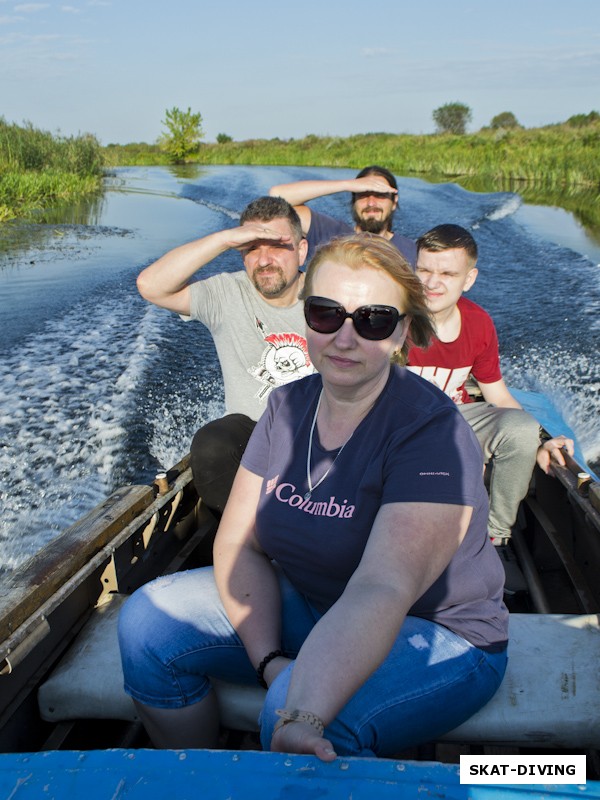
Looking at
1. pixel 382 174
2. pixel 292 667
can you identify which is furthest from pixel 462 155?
pixel 292 667

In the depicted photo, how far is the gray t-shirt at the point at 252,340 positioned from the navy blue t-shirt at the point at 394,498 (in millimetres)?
1291

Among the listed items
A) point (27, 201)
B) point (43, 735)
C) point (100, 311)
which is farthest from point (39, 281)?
point (43, 735)

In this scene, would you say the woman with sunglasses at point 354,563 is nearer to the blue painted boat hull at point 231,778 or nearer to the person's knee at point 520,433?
the blue painted boat hull at point 231,778

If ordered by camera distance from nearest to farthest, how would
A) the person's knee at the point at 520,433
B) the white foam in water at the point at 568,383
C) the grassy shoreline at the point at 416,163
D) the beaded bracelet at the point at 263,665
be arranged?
1. the beaded bracelet at the point at 263,665
2. the person's knee at the point at 520,433
3. the white foam in water at the point at 568,383
4. the grassy shoreline at the point at 416,163

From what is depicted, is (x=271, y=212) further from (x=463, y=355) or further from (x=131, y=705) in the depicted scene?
(x=131, y=705)

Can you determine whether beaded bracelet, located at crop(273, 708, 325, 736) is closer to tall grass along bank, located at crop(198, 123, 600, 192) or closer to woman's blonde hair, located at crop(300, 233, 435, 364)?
woman's blonde hair, located at crop(300, 233, 435, 364)

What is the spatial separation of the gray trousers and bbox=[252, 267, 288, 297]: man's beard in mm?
886

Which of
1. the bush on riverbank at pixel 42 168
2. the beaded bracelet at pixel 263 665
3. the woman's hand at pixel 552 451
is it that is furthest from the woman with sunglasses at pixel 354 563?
the bush on riverbank at pixel 42 168

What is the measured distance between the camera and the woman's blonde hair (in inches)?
62.8

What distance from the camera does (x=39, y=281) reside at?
353 inches

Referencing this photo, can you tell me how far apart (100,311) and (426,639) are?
6.83m

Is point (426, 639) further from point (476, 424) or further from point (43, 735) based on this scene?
A: point (476, 424)

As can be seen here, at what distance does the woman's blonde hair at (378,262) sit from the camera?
1596 millimetres

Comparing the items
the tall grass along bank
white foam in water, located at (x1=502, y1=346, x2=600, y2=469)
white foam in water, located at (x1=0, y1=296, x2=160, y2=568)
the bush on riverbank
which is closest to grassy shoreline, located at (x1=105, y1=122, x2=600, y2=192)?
the tall grass along bank
